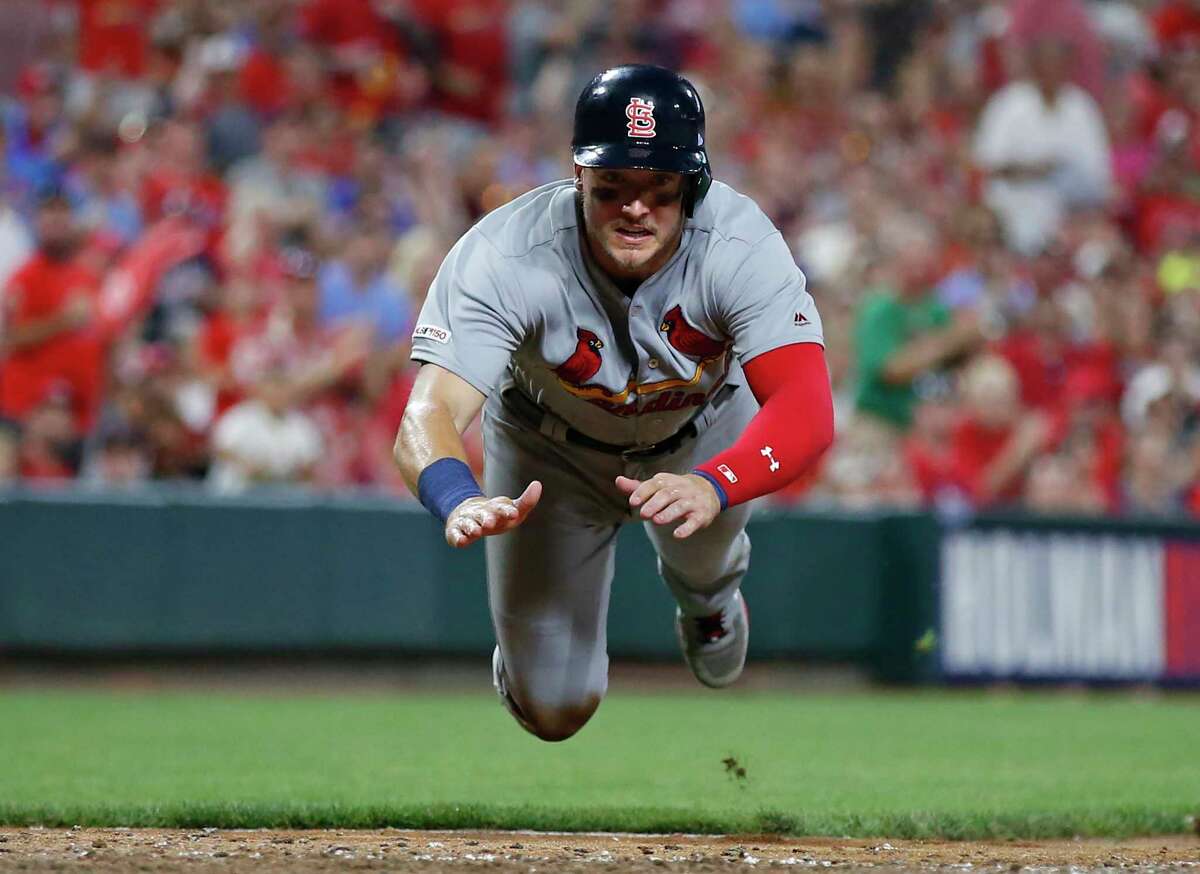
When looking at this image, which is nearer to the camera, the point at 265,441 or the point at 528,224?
the point at 528,224

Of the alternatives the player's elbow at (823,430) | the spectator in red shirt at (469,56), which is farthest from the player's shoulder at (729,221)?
the spectator in red shirt at (469,56)

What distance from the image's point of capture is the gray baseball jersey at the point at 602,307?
15.7 feet

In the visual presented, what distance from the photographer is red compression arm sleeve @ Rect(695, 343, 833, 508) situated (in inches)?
181

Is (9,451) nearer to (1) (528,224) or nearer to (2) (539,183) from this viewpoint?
(2) (539,183)

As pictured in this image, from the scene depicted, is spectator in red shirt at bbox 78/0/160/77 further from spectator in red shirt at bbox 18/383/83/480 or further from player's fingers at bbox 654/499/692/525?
player's fingers at bbox 654/499/692/525

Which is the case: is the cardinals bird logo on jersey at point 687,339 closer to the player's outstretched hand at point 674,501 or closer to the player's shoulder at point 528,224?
the player's shoulder at point 528,224

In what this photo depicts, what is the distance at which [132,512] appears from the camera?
34.3 feet

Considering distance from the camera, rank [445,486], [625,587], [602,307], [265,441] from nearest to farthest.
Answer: [445,486], [602,307], [265,441], [625,587]

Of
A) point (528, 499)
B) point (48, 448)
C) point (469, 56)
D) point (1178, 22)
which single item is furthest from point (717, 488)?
point (1178, 22)

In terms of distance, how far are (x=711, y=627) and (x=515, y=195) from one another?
711 centimetres

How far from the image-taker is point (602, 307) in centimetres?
503

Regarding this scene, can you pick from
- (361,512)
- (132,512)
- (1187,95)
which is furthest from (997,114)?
(132,512)

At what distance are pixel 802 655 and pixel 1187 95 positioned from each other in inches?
290

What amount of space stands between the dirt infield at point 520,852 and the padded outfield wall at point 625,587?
5167 mm
